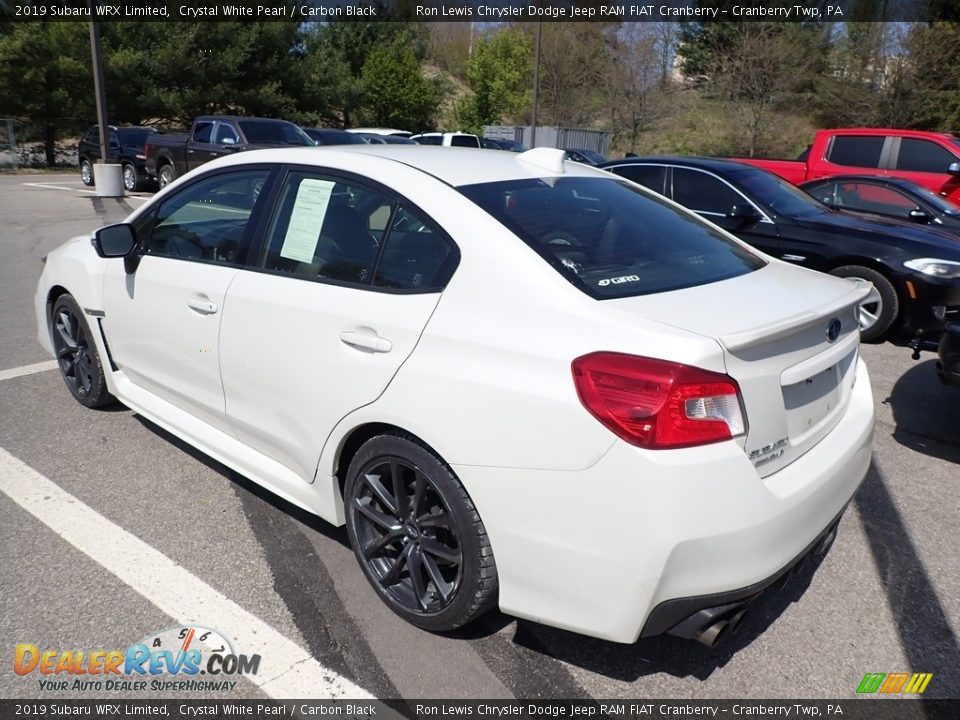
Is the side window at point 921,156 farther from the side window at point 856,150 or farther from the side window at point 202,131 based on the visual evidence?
the side window at point 202,131

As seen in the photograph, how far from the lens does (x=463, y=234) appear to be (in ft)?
8.30

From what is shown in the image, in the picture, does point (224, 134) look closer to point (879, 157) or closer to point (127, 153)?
point (127, 153)

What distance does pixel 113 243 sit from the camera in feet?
12.1

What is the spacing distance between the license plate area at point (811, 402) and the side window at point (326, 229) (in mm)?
1485

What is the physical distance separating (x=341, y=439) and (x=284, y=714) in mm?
902

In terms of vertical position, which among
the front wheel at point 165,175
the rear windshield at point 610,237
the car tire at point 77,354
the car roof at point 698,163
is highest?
the rear windshield at point 610,237

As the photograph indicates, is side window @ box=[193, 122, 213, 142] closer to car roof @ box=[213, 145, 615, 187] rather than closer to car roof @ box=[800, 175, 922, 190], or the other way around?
car roof @ box=[800, 175, 922, 190]

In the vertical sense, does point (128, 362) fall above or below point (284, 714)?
above

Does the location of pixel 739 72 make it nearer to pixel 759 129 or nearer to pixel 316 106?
pixel 759 129

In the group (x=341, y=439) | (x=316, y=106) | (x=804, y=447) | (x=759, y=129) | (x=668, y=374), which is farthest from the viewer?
(x=316, y=106)

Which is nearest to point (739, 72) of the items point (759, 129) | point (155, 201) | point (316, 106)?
point (759, 129)

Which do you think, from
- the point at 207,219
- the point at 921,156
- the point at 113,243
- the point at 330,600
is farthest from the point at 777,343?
the point at 921,156

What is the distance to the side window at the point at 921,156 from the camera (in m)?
11.1

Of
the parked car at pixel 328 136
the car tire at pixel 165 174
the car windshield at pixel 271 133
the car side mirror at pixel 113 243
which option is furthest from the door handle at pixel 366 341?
the parked car at pixel 328 136
